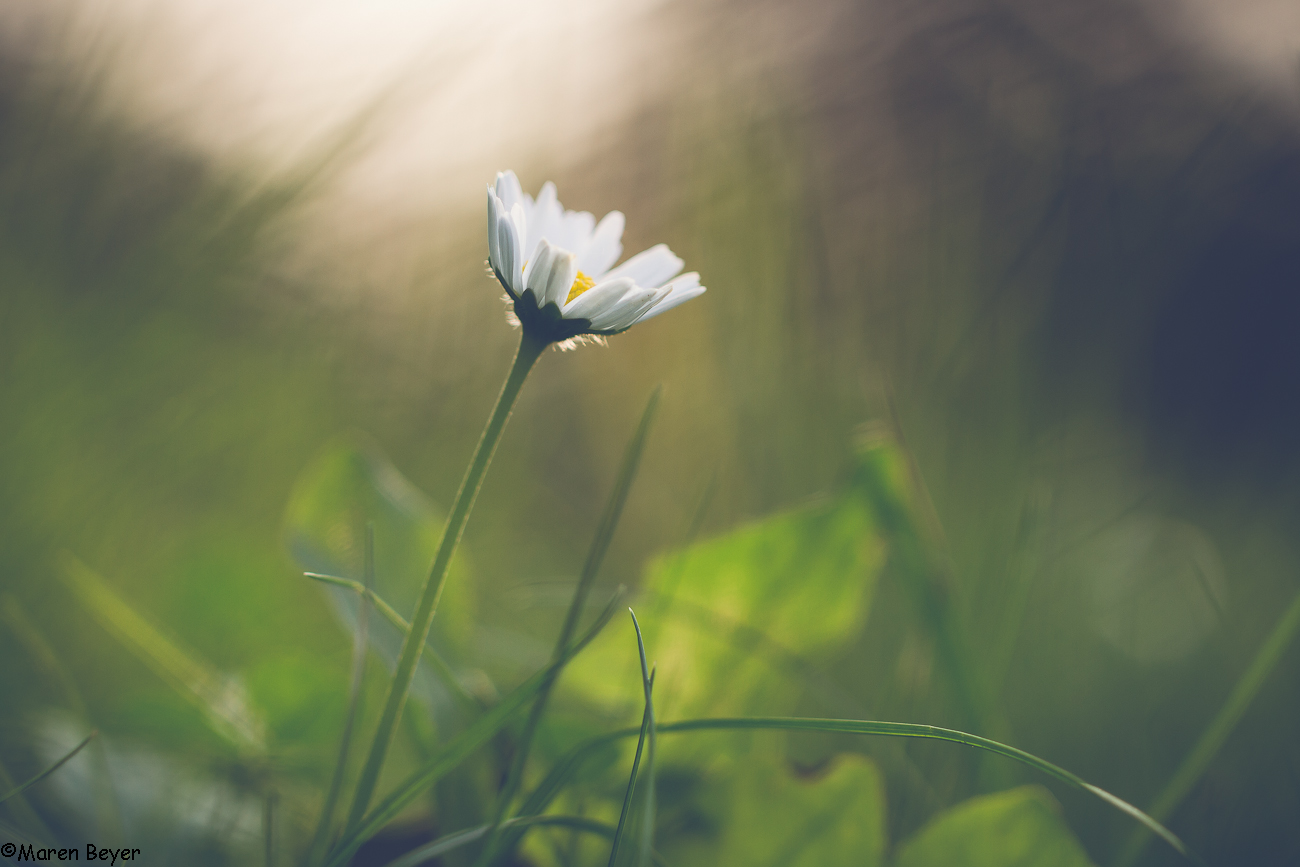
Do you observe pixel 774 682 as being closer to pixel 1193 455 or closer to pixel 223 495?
pixel 223 495

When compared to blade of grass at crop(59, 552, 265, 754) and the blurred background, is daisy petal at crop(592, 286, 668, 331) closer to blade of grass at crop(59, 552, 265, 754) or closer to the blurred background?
the blurred background

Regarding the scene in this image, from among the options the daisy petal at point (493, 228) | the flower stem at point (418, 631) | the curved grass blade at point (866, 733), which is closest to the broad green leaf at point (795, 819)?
the curved grass blade at point (866, 733)

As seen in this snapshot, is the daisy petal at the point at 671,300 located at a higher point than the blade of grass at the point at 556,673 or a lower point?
higher

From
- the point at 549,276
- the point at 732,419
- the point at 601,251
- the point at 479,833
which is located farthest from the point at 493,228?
the point at 732,419

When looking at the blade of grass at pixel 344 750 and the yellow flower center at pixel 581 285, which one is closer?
the blade of grass at pixel 344 750

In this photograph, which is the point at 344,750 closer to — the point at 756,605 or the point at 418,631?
the point at 418,631
